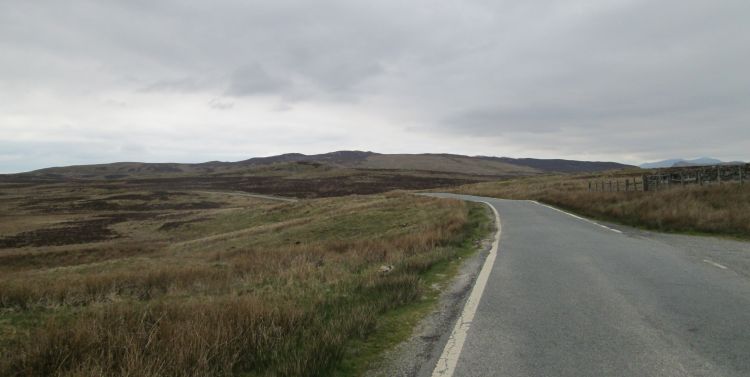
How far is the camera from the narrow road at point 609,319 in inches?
168

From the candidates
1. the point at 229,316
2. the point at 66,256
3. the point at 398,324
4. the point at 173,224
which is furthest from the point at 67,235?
the point at 398,324

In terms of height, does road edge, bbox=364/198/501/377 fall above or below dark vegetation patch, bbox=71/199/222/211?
above

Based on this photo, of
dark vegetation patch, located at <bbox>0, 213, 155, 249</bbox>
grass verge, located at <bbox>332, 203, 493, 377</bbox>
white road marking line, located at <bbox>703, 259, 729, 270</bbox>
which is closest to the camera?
→ grass verge, located at <bbox>332, 203, 493, 377</bbox>

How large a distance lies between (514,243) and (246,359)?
31.7 ft

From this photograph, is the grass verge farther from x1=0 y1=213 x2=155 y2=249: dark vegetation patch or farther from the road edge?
x1=0 y1=213 x2=155 y2=249: dark vegetation patch

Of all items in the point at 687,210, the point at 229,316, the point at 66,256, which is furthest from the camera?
the point at 66,256

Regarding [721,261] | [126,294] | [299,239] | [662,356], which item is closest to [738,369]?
[662,356]

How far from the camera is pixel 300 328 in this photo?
17.8ft

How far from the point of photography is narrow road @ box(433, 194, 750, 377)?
427 centimetres

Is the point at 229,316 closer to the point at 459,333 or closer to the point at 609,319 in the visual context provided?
the point at 459,333

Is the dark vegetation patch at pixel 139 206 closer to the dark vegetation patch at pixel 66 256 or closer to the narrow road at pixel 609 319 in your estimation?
the dark vegetation patch at pixel 66 256

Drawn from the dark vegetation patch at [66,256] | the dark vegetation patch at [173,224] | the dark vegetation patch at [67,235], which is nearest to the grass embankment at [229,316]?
the dark vegetation patch at [66,256]

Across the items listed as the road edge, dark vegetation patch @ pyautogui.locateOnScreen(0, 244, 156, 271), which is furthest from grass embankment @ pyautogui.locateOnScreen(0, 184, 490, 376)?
dark vegetation patch @ pyautogui.locateOnScreen(0, 244, 156, 271)

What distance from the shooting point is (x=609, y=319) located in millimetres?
5629
